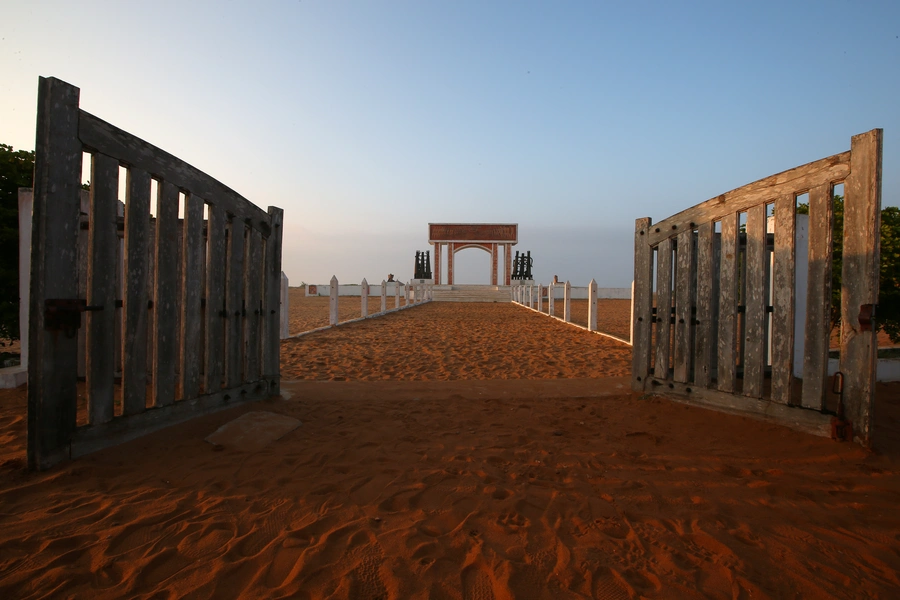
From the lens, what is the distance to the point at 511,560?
2061mm

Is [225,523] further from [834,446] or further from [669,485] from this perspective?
[834,446]

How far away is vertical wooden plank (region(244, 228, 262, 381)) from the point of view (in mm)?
4398

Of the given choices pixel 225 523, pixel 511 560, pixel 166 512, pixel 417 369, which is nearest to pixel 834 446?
pixel 511 560

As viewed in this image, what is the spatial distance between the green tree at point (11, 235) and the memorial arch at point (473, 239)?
34.1 metres

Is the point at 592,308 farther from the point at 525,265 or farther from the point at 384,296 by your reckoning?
the point at 525,265

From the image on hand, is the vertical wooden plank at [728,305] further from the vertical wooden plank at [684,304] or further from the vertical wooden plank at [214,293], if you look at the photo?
the vertical wooden plank at [214,293]

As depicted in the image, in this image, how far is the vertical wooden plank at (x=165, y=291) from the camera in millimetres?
3400

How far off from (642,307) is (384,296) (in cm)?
1362

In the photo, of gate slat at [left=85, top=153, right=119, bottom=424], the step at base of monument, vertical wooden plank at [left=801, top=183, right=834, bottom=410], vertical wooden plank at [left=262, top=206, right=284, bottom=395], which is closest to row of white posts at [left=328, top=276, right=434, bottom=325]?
the step at base of monument

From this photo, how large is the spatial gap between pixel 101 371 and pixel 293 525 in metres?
1.72

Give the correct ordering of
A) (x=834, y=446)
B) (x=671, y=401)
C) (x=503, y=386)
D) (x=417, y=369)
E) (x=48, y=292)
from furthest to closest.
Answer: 1. (x=417, y=369)
2. (x=503, y=386)
3. (x=671, y=401)
4. (x=834, y=446)
5. (x=48, y=292)

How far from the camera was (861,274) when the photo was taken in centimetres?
314

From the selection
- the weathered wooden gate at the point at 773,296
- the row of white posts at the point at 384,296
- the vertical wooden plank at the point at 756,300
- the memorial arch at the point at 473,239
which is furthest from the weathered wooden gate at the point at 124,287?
the memorial arch at the point at 473,239

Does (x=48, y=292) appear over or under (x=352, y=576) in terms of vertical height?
over
